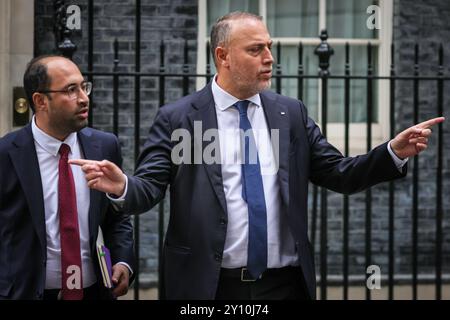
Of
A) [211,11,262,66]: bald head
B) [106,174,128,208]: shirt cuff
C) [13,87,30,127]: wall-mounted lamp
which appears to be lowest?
[106,174,128,208]: shirt cuff

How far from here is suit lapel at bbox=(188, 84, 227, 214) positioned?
412cm

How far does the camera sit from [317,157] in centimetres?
436

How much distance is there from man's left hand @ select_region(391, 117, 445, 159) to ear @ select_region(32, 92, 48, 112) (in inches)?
59.8

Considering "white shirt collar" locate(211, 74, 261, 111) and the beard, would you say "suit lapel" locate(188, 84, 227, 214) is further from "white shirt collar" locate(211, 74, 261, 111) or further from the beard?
the beard

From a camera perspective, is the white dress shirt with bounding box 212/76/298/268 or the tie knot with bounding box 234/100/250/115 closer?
the white dress shirt with bounding box 212/76/298/268

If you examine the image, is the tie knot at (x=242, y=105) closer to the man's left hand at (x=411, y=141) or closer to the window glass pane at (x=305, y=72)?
the man's left hand at (x=411, y=141)

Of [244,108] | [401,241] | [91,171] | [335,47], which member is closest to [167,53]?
[335,47]

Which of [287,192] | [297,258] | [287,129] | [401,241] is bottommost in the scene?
[401,241]

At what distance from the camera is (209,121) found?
4250 millimetres

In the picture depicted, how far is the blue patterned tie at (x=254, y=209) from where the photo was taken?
408 centimetres

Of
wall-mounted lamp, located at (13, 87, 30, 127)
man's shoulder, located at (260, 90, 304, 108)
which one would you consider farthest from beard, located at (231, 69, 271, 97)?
wall-mounted lamp, located at (13, 87, 30, 127)

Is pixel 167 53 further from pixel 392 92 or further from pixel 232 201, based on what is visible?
pixel 232 201
